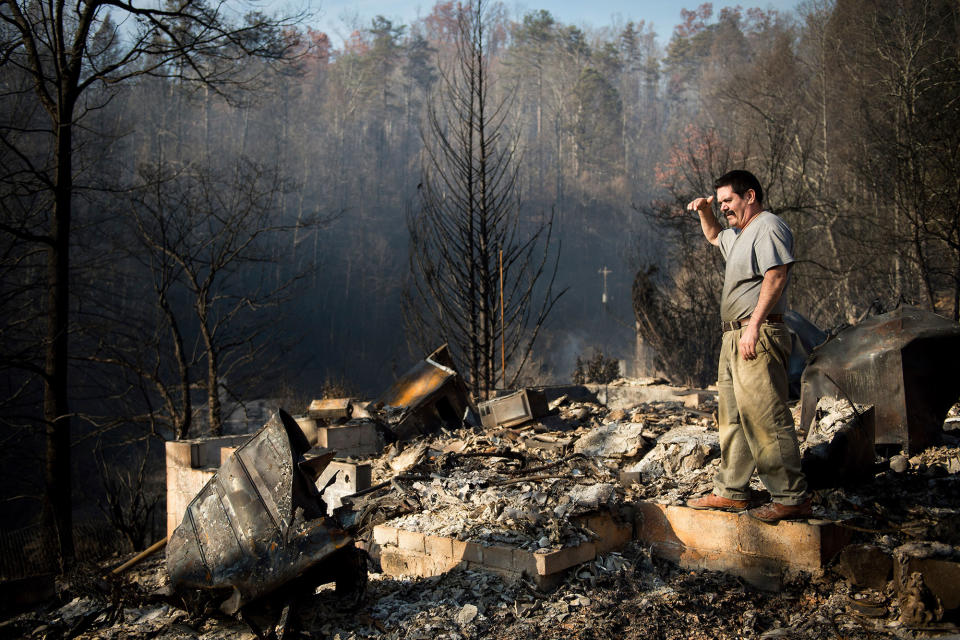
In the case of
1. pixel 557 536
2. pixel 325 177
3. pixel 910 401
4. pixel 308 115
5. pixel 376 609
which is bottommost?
pixel 376 609

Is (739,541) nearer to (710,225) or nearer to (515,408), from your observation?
(710,225)

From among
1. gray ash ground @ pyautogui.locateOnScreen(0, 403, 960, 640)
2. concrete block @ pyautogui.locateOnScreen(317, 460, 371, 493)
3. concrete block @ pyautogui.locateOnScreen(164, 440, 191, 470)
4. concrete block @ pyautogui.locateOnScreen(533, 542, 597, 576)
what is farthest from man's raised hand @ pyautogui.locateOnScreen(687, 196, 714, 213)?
concrete block @ pyautogui.locateOnScreen(164, 440, 191, 470)

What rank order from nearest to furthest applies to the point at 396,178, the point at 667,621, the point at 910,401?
the point at 667,621
the point at 910,401
the point at 396,178

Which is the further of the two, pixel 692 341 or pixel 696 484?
pixel 692 341

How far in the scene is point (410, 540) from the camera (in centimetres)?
398

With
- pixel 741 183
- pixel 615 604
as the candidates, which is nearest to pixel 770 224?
pixel 741 183

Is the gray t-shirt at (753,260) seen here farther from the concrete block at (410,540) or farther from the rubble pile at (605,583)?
the concrete block at (410,540)

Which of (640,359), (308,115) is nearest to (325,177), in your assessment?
(308,115)

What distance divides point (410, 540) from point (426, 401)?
325 centimetres

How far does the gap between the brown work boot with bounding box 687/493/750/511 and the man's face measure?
4.95ft

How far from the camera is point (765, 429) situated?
331 cm

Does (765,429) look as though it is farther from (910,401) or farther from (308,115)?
(308,115)

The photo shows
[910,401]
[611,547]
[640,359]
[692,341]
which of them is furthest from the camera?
[640,359]

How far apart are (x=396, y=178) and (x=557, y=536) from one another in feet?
158
